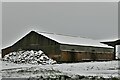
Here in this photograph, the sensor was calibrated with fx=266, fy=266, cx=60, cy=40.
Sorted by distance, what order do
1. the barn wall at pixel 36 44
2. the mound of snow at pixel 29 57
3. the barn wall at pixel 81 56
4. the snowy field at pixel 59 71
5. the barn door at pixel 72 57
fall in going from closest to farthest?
the snowy field at pixel 59 71, the mound of snow at pixel 29 57, the barn wall at pixel 81 56, the barn wall at pixel 36 44, the barn door at pixel 72 57

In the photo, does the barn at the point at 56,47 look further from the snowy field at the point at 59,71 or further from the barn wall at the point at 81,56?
the snowy field at the point at 59,71

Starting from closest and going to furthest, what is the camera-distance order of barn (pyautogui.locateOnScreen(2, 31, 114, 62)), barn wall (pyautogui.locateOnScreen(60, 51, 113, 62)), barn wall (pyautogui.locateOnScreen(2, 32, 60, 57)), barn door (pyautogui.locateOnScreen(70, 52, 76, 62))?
barn (pyautogui.locateOnScreen(2, 31, 114, 62)), barn wall (pyautogui.locateOnScreen(60, 51, 113, 62)), barn wall (pyautogui.locateOnScreen(2, 32, 60, 57)), barn door (pyautogui.locateOnScreen(70, 52, 76, 62))

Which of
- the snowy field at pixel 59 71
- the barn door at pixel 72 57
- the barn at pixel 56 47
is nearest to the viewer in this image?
the snowy field at pixel 59 71

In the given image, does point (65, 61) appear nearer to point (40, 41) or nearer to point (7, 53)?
point (40, 41)

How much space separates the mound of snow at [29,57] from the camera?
1639 inches

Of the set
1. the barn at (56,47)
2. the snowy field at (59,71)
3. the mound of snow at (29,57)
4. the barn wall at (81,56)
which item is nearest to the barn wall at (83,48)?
the barn at (56,47)

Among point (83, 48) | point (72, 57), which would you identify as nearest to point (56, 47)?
point (72, 57)

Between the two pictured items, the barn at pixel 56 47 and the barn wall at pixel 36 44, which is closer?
the barn at pixel 56 47

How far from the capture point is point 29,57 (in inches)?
1687

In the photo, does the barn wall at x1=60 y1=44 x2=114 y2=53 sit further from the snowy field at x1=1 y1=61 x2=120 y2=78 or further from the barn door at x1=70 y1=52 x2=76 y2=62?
the snowy field at x1=1 y1=61 x2=120 y2=78

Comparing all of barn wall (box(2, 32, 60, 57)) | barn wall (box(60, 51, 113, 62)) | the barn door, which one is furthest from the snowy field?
the barn door

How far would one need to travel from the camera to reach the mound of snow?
1639 inches

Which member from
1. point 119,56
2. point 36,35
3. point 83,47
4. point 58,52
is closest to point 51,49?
point 58,52

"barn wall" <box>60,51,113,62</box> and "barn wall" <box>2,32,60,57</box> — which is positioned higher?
"barn wall" <box>2,32,60,57</box>
